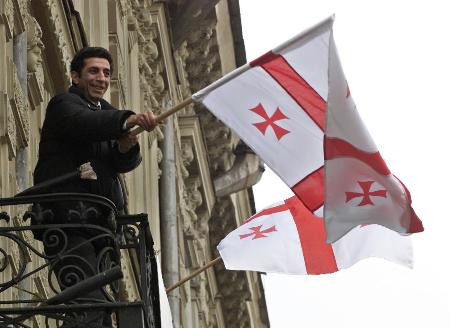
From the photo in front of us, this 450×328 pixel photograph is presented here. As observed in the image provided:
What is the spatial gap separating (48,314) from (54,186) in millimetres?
1092

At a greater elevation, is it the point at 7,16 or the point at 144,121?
the point at 7,16

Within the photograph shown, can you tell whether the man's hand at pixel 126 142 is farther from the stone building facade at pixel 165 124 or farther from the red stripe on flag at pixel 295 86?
the red stripe on flag at pixel 295 86

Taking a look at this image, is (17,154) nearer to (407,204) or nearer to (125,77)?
(407,204)

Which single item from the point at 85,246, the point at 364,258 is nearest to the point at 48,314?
the point at 85,246

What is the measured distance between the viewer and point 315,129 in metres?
16.5

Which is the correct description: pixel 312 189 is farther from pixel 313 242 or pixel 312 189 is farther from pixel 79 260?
pixel 313 242

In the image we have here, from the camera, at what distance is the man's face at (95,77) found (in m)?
14.4

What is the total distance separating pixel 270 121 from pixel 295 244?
4728 mm

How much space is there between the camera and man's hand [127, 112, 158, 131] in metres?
13.8

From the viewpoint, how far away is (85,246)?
13602mm

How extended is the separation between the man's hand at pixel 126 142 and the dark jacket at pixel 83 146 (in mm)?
38

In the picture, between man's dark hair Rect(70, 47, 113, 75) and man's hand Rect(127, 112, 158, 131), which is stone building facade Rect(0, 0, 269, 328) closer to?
man's hand Rect(127, 112, 158, 131)

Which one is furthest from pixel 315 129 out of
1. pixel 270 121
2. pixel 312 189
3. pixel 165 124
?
pixel 165 124

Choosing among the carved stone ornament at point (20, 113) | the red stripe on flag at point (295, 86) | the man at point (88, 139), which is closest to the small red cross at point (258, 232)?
the carved stone ornament at point (20, 113)
